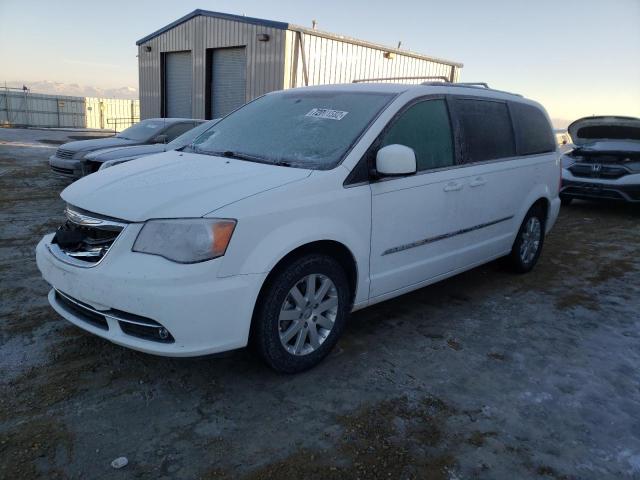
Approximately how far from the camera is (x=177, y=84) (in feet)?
61.9

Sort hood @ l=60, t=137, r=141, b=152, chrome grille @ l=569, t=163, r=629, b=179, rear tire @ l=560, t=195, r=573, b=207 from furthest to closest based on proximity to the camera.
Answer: rear tire @ l=560, t=195, r=573, b=207 → hood @ l=60, t=137, r=141, b=152 → chrome grille @ l=569, t=163, r=629, b=179

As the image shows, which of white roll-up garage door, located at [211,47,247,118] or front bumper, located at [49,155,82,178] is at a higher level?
white roll-up garage door, located at [211,47,247,118]

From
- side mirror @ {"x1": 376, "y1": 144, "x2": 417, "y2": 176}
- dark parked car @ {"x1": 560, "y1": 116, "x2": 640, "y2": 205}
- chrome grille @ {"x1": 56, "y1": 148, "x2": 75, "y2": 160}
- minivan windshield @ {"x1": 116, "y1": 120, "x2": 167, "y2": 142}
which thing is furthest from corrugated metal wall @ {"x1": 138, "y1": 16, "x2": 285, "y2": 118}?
side mirror @ {"x1": 376, "y1": 144, "x2": 417, "y2": 176}

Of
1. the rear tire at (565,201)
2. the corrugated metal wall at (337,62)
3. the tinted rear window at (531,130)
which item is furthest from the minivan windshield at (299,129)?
the corrugated metal wall at (337,62)

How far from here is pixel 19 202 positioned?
7.59 m

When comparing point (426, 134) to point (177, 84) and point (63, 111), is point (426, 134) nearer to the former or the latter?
point (177, 84)

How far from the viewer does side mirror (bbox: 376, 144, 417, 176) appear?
3086 millimetres

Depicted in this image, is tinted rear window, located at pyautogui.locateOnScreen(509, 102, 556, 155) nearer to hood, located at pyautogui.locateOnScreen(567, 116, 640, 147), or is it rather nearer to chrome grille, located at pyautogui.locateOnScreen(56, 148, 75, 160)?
hood, located at pyautogui.locateOnScreen(567, 116, 640, 147)

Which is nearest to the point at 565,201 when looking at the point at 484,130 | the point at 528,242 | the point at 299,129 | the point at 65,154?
the point at 528,242

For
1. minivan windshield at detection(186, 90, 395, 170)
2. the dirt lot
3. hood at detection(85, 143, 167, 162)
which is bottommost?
the dirt lot

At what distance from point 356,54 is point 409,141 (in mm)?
14376

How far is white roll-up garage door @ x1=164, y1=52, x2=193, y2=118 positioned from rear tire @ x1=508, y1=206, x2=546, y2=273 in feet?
50.5

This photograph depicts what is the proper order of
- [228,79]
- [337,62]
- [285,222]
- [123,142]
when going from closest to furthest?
[285,222] → [123,142] → [337,62] → [228,79]

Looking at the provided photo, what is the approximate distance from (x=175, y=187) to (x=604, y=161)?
322 inches
